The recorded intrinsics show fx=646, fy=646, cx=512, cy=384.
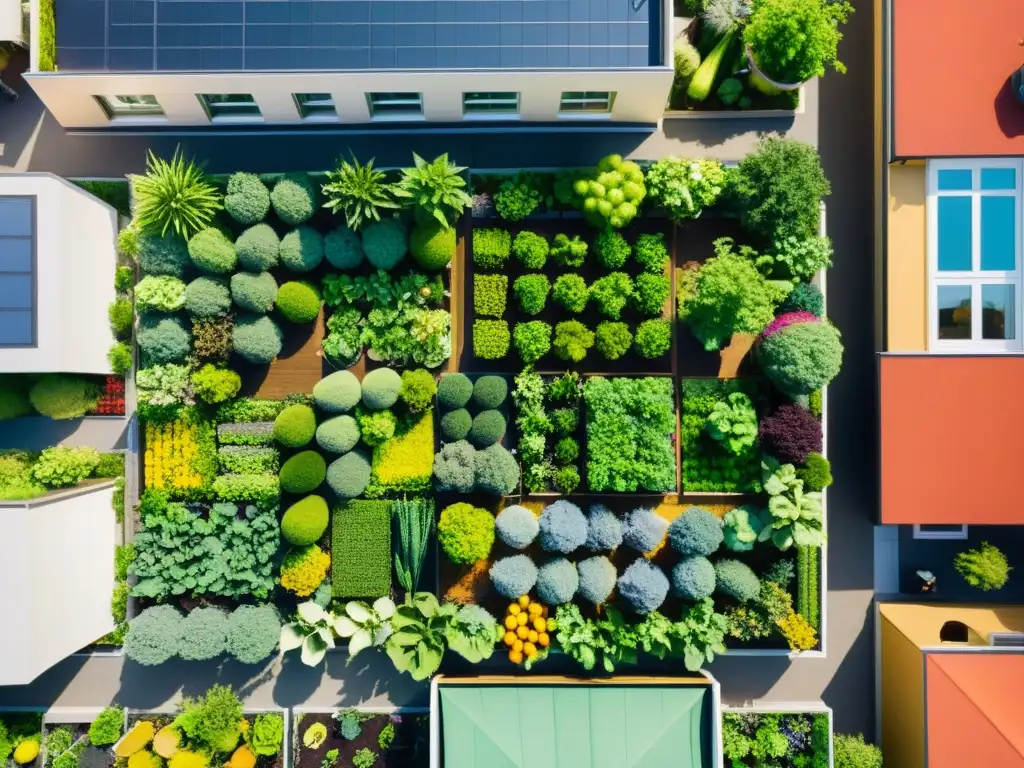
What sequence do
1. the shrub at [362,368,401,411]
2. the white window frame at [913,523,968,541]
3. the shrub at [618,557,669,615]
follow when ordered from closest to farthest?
the shrub at [618,557,669,615]
the shrub at [362,368,401,411]
the white window frame at [913,523,968,541]

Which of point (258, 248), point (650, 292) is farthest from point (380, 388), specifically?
point (650, 292)

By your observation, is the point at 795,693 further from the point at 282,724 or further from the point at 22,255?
the point at 22,255

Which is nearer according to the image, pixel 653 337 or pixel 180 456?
pixel 653 337

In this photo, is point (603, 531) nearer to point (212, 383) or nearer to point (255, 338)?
point (255, 338)

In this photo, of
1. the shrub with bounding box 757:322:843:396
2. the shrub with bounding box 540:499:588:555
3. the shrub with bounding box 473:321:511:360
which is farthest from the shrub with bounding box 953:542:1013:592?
the shrub with bounding box 473:321:511:360

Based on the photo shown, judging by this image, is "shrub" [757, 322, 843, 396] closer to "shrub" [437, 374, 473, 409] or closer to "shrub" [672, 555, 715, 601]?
"shrub" [672, 555, 715, 601]
